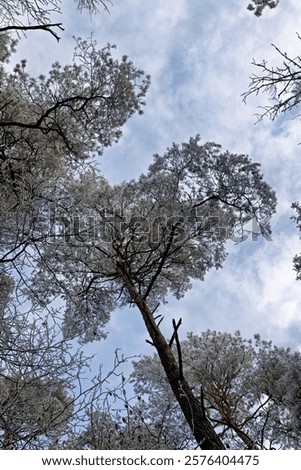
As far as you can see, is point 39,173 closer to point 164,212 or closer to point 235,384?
point 164,212

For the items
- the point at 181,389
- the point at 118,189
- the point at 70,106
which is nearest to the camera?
the point at 181,389

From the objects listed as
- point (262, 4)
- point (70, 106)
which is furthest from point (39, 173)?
point (262, 4)

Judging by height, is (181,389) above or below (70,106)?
below

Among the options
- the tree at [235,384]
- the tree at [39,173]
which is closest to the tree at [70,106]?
the tree at [39,173]

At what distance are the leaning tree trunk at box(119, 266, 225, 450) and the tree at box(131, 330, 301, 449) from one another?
10.1 ft

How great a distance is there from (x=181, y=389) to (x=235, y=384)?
272 inches

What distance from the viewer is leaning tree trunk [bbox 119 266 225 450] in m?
5.13

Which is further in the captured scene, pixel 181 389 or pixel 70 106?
pixel 70 106

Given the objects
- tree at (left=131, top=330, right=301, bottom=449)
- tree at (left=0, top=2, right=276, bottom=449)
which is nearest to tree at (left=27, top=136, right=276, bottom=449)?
tree at (left=0, top=2, right=276, bottom=449)

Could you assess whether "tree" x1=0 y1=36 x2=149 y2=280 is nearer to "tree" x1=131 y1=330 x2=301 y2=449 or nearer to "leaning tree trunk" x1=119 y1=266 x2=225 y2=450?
"leaning tree trunk" x1=119 y1=266 x2=225 y2=450

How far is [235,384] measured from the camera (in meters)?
11.3
